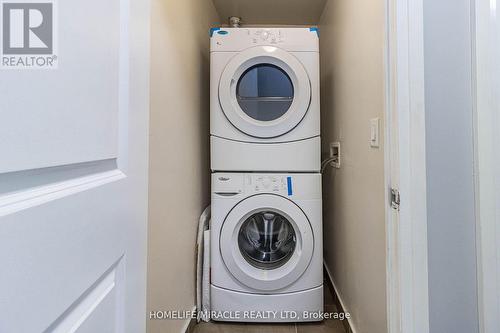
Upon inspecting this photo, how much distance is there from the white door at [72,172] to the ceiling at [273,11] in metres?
1.91

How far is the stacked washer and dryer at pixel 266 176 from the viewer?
5.18 ft

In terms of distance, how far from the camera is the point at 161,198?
1.18 metres

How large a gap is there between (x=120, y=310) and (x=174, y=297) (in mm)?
825

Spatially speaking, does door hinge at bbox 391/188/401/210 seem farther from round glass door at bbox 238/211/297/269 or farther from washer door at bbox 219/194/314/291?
round glass door at bbox 238/211/297/269

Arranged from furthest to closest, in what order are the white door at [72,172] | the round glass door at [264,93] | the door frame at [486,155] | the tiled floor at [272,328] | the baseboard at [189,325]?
the round glass door at [264,93], the tiled floor at [272,328], the baseboard at [189,325], the door frame at [486,155], the white door at [72,172]

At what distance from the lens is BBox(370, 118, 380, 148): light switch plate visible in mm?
1094

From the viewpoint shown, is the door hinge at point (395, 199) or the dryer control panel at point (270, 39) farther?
the dryer control panel at point (270, 39)

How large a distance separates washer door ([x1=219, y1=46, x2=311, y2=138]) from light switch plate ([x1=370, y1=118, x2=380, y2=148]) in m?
0.51

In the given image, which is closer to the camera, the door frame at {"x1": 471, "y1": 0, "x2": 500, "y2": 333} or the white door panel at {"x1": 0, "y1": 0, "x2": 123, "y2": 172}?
the white door panel at {"x1": 0, "y1": 0, "x2": 123, "y2": 172}

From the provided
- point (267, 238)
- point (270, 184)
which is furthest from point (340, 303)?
point (270, 184)

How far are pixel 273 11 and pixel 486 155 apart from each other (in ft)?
6.89

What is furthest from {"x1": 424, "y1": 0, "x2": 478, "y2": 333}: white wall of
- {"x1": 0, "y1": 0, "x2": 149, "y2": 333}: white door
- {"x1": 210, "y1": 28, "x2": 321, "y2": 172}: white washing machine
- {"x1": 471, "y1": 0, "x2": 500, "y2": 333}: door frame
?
{"x1": 0, "y1": 0, "x2": 149, "y2": 333}: white door

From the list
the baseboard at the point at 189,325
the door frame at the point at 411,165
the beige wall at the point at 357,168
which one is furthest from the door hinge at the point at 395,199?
the baseboard at the point at 189,325

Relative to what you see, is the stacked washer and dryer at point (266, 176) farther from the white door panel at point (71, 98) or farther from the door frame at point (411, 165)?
the white door panel at point (71, 98)
